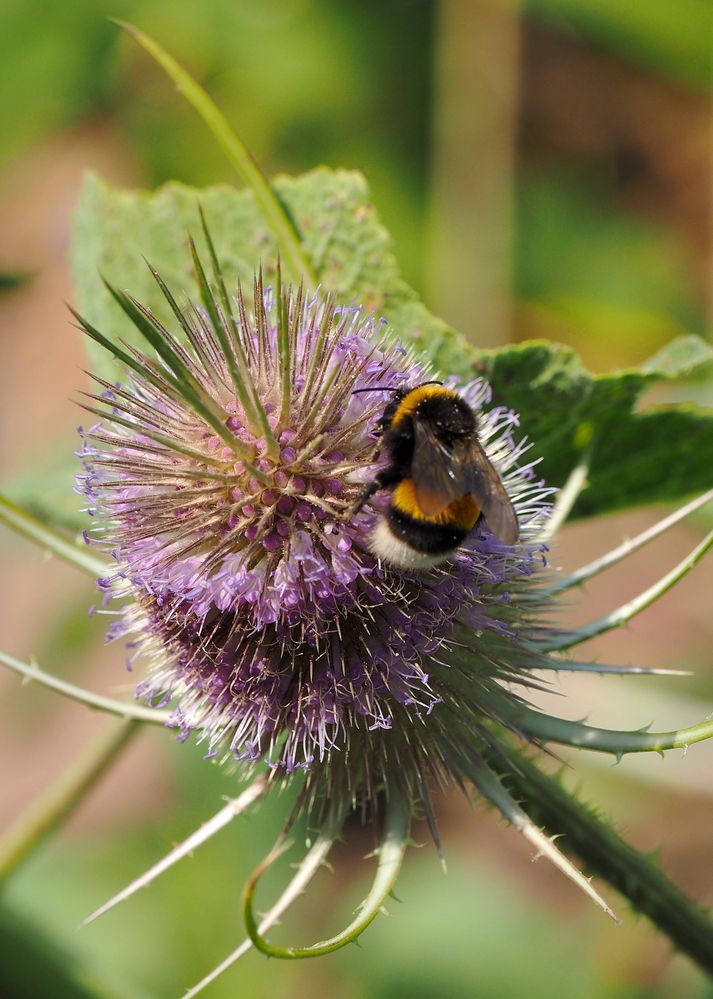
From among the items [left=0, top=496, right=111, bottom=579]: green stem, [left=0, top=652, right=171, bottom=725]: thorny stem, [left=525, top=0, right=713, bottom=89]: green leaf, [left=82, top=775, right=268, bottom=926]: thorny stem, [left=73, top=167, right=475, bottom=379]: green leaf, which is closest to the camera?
[left=82, top=775, right=268, bottom=926]: thorny stem

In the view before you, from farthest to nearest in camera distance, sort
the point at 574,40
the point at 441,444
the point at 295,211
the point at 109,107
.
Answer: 1. the point at 109,107
2. the point at 574,40
3. the point at 295,211
4. the point at 441,444

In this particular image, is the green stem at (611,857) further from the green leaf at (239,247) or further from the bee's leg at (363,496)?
the green leaf at (239,247)

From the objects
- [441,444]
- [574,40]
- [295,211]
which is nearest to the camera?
[441,444]

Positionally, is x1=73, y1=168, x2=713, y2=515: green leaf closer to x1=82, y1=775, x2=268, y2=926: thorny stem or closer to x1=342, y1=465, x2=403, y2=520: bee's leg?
x1=342, y1=465, x2=403, y2=520: bee's leg

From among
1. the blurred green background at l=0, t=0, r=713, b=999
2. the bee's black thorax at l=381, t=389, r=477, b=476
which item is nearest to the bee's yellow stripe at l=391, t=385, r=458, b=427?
the bee's black thorax at l=381, t=389, r=477, b=476

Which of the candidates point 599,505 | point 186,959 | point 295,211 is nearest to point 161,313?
point 295,211

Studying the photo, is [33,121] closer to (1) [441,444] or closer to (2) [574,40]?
(2) [574,40]

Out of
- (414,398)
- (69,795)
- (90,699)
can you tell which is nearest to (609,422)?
(414,398)
